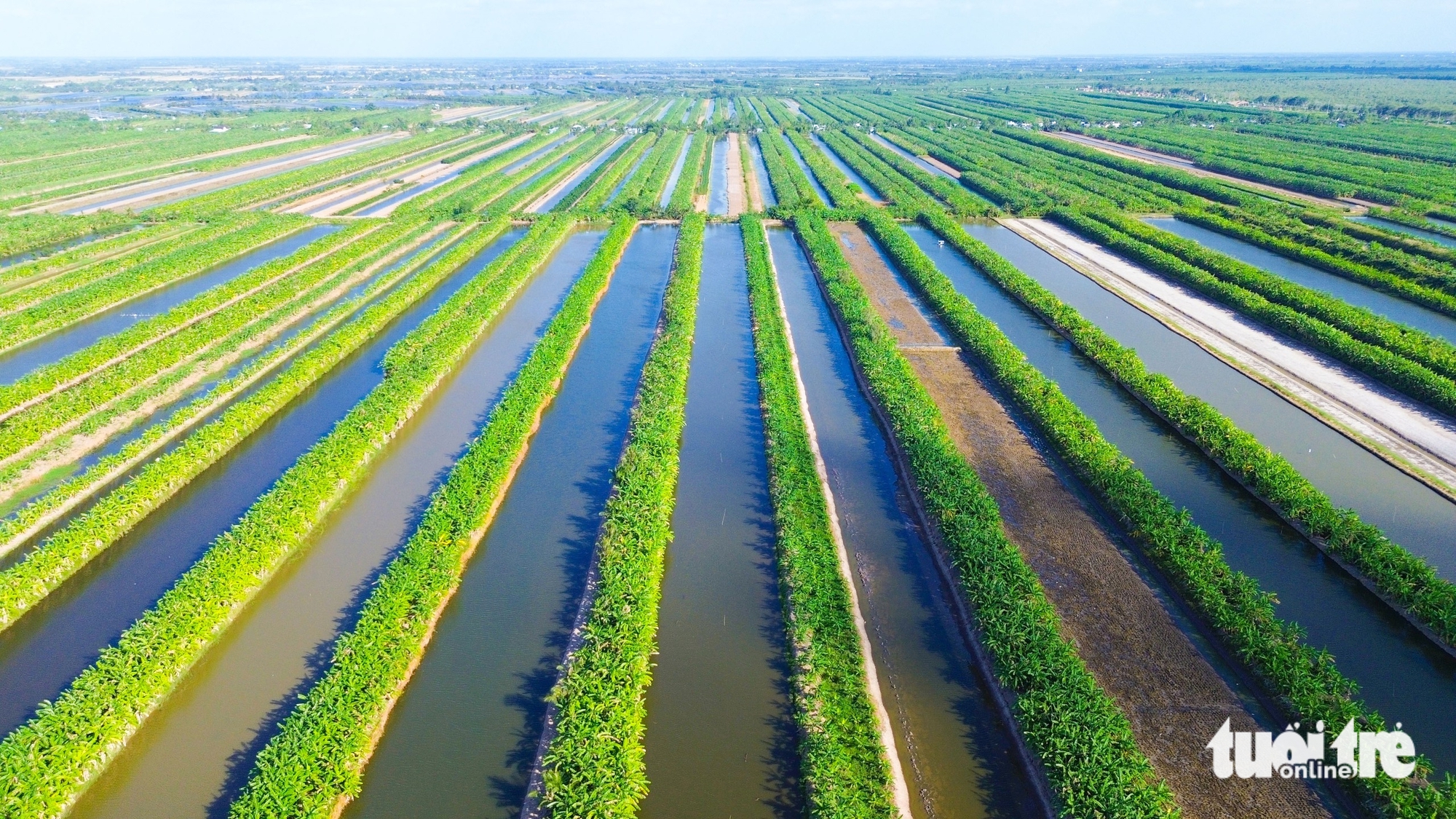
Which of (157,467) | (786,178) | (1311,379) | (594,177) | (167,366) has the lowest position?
(157,467)

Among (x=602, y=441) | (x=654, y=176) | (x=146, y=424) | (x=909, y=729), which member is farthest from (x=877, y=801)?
(x=654, y=176)

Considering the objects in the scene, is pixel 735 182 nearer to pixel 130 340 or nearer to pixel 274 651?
pixel 130 340

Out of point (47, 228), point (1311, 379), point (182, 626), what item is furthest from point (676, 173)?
point (182, 626)

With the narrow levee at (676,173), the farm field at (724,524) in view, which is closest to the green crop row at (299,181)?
the farm field at (724,524)

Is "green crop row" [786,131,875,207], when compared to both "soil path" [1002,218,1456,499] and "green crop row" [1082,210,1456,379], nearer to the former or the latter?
"green crop row" [1082,210,1456,379]

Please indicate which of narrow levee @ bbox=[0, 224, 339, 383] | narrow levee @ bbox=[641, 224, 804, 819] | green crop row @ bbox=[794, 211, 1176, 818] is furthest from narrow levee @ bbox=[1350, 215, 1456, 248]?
narrow levee @ bbox=[0, 224, 339, 383]

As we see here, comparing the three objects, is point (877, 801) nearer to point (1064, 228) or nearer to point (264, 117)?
point (1064, 228)

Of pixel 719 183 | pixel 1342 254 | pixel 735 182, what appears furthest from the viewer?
pixel 735 182
